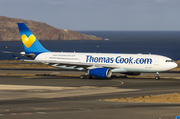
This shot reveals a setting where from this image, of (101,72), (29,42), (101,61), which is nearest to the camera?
(101,72)

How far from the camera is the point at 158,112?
2139cm

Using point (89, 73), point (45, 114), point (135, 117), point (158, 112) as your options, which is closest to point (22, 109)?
point (45, 114)

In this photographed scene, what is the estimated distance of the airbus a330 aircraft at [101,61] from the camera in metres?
49.3

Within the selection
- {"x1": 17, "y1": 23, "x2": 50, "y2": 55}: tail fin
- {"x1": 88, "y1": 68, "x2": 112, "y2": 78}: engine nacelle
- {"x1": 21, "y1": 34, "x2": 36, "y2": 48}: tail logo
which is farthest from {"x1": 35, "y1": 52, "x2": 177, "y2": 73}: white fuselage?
{"x1": 21, "y1": 34, "x2": 36, "y2": 48}: tail logo

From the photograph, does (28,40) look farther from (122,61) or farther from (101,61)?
(122,61)

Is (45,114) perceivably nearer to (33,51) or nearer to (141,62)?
(141,62)

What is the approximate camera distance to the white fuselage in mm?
49281

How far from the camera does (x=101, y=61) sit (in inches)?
2058

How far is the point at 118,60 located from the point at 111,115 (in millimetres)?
31156

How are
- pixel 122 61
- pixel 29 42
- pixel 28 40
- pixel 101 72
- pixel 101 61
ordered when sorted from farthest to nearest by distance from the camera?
pixel 28 40, pixel 29 42, pixel 101 61, pixel 122 61, pixel 101 72

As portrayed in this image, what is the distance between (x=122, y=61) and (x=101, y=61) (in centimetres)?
381

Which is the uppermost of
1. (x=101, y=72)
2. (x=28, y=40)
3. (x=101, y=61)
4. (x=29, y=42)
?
(x=28, y=40)

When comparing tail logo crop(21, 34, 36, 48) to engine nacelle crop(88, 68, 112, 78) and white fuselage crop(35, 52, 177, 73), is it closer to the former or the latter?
white fuselage crop(35, 52, 177, 73)

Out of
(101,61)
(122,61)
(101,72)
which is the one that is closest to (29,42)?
(101,61)
